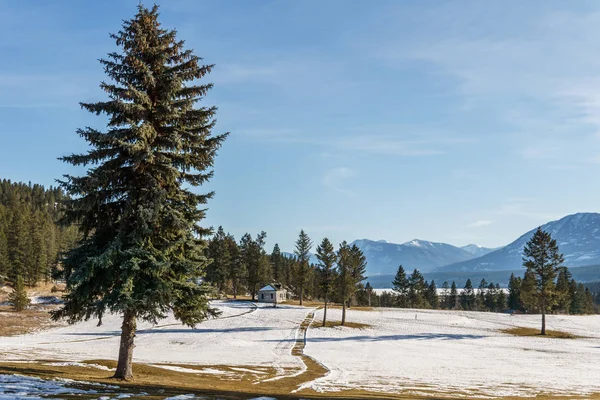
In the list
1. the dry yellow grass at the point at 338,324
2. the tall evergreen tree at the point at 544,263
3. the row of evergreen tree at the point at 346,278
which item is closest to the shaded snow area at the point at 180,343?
the dry yellow grass at the point at 338,324

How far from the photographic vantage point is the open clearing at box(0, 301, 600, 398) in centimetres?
2564

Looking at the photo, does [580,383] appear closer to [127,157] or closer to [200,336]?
[127,157]

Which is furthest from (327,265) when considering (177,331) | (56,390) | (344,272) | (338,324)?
(56,390)

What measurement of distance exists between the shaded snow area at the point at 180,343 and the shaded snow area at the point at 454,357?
13.7 ft

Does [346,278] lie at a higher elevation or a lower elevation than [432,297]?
higher

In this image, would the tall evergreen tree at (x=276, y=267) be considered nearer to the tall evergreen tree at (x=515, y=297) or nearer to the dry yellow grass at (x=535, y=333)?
the tall evergreen tree at (x=515, y=297)

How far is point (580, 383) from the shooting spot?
96.3 ft

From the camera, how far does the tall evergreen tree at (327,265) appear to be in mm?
66819

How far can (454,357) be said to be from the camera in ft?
136

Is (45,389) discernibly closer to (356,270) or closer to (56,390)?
(56,390)

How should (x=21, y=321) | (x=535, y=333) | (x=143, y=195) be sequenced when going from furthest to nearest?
(x=535, y=333) → (x=21, y=321) → (x=143, y=195)

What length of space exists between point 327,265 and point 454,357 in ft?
94.8

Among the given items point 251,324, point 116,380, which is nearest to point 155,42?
point 116,380

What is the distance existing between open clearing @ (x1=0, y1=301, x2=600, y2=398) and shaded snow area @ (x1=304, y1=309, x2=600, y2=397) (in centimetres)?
10
